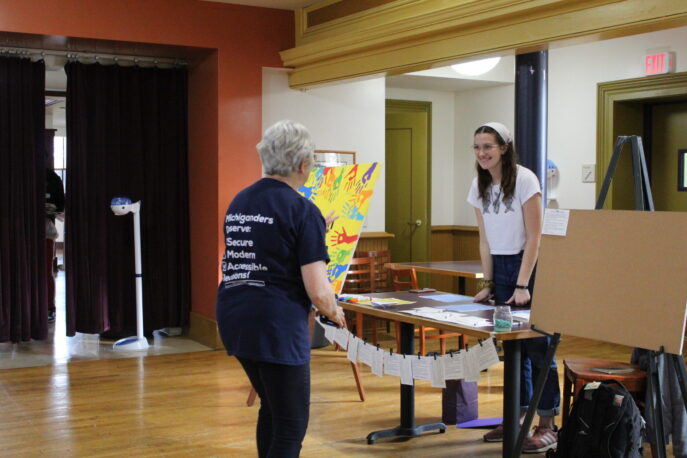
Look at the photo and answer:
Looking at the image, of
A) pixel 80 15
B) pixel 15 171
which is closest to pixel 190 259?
pixel 15 171

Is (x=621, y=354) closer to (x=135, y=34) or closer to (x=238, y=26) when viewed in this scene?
(x=238, y=26)

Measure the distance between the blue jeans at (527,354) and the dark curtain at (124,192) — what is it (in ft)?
11.5

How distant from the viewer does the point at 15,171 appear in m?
6.11

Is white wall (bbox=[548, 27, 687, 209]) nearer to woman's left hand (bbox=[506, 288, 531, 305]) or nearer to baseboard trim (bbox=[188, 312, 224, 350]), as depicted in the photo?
baseboard trim (bbox=[188, 312, 224, 350])

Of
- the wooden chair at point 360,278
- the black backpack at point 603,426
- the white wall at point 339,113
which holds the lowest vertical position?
the black backpack at point 603,426

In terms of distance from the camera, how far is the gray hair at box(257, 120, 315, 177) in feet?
8.61

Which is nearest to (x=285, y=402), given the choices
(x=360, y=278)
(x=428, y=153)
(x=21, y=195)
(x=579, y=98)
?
(x=360, y=278)

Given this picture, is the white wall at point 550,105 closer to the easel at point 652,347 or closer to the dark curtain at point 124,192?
the dark curtain at point 124,192

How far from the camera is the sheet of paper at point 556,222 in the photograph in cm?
319

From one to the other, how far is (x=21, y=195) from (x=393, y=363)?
141 inches

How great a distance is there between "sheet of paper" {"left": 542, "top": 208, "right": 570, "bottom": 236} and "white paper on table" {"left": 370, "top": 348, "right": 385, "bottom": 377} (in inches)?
41.8

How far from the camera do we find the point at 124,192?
6.52 meters

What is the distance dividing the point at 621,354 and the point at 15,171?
467 centimetres


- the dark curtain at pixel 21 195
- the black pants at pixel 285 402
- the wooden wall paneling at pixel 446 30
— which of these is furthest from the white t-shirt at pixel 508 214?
the dark curtain at pixel 21 195
